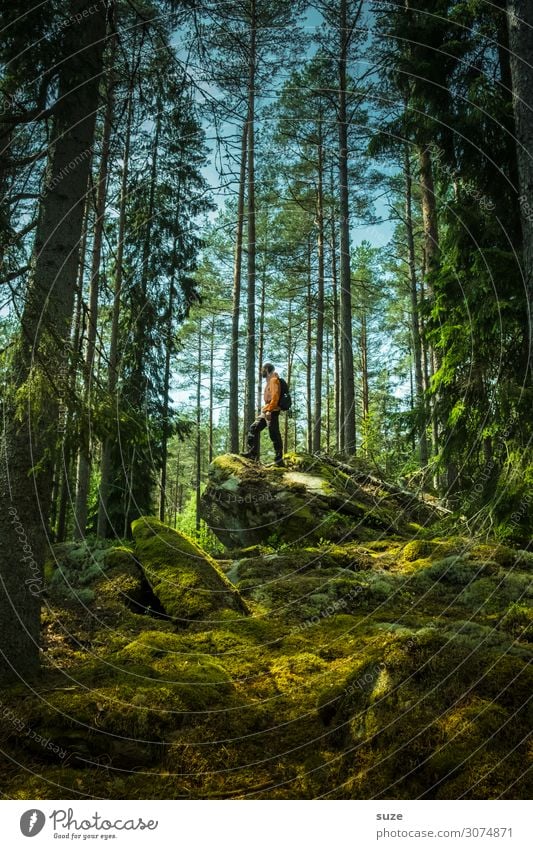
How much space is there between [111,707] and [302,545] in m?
7.46

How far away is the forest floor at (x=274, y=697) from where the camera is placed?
10.0 ft

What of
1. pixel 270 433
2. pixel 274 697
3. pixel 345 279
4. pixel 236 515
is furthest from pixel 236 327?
pixel 274 697

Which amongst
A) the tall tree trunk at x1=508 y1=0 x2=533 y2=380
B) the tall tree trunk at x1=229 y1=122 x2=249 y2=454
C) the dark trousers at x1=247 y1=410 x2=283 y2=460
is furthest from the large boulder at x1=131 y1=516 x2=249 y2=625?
the tall tree trunk at x1=229 y1=122 x2=249 y2=454

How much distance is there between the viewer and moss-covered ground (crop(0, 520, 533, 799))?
3045 mm

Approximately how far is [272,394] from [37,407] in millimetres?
8473

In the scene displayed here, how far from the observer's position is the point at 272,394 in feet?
41.7

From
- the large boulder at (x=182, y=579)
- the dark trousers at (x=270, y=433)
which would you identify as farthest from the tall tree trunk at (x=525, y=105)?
the dark trousers at (x=270, y=433)

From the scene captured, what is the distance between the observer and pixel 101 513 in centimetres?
1286

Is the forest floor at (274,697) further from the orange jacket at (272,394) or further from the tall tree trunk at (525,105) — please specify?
the orange jacket at (272,394)

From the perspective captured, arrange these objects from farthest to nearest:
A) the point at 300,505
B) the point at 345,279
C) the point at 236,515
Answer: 1. the point at 345,279
2. the point at 236,515
3. the point at 300,505

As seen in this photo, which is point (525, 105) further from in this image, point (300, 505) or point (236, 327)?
point (236, 327)

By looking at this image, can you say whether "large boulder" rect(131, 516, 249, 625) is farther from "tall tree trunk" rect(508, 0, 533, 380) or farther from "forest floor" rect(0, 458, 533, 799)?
"tall tree trunk" rect(508, 0, 533, 380)

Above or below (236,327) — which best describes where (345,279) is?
above

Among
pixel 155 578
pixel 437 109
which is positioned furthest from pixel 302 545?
pixel 437 109
